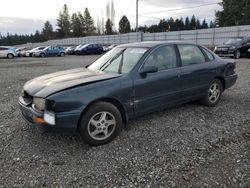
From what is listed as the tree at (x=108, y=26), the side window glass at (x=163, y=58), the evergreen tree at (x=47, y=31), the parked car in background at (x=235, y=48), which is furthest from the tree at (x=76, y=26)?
the side window glass at (x=163, y=58)

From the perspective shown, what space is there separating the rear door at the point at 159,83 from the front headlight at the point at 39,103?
1441 millimetres

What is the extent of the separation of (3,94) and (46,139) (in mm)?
4001

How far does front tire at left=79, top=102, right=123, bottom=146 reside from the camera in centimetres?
337

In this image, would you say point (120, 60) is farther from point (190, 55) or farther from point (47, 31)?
point (47, 31)

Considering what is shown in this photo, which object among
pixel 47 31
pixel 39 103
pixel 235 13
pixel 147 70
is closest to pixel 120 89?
pixel 147 70

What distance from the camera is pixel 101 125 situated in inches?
139

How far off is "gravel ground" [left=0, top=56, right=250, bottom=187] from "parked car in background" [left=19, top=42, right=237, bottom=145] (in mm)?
326

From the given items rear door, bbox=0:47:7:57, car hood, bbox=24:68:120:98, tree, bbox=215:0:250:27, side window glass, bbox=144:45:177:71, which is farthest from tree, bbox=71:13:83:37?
car hood, bbox=24:68:120:98

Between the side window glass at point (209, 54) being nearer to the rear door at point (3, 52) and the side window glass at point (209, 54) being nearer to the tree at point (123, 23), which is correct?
the rear door at point (3, 52)

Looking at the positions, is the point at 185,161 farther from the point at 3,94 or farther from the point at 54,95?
the point at 3,94

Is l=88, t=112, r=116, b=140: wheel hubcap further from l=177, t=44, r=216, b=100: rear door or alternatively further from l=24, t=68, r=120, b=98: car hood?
l=177, t=44, r=216, b=100: rear door

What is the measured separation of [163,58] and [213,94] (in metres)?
1.69

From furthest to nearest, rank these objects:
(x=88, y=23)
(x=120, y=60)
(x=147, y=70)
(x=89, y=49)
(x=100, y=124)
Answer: (x=88, y=23), (x=89, y=49), (x=120, y=60), (x=147, y=70), (x=100, y=124)

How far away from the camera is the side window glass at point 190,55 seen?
184 inches
